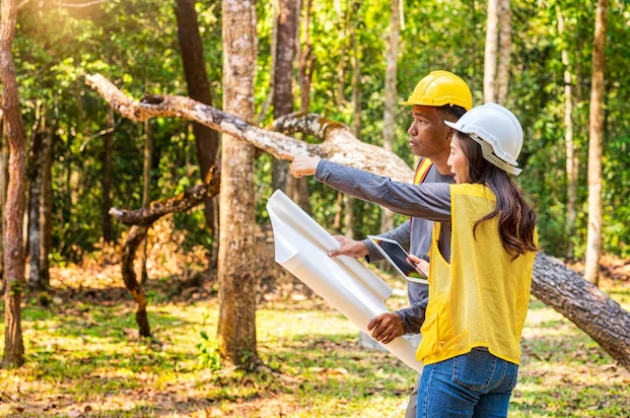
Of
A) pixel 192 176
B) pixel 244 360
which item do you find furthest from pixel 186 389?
pixel 192 176

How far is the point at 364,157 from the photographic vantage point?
19.0 feet

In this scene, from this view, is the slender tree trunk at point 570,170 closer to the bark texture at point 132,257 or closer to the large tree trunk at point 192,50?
the large tree trunk at point 192,50

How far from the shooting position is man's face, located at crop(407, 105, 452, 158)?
3.05m

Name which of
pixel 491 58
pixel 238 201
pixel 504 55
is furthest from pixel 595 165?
pixel 238 201

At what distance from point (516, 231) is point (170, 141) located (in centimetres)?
1471

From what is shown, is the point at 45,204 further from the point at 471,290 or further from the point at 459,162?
the point at 471,290

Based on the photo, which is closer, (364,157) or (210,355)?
(364,157)

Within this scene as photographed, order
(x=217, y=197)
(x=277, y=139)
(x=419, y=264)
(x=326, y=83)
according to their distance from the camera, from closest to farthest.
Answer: (x=419, y=264)
(x=277, y=139)
(x=217, y=197)
(x=326, y=83)

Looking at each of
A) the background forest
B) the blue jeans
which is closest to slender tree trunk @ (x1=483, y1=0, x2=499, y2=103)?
the background forest

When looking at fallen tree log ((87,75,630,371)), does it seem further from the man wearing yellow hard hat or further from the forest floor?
the man wearing yellow hard hat

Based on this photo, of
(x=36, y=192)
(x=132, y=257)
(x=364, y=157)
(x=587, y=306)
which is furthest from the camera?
(x=36, y=192)

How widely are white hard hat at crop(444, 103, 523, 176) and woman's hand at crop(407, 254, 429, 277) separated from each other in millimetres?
489

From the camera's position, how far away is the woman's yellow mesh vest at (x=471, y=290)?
2494 millimetres

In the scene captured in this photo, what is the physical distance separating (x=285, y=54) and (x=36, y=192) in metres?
4.30
